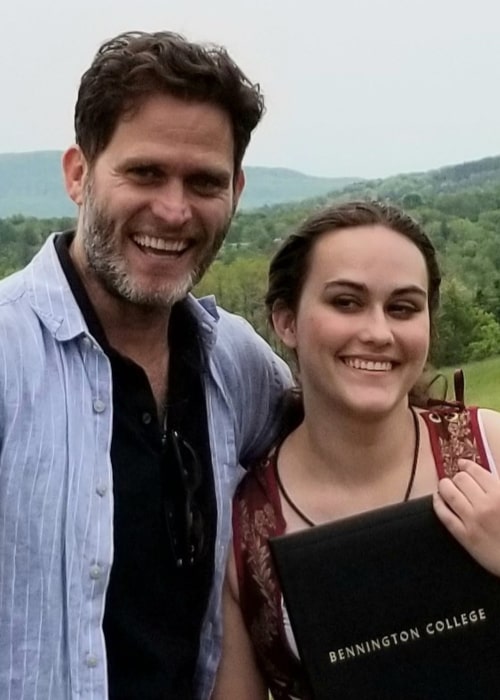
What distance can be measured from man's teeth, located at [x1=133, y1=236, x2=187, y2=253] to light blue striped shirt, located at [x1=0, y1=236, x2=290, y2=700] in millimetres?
146

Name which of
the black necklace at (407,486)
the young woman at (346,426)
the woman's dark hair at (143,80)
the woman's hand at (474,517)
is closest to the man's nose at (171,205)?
the woman's dark hair at (143,80)

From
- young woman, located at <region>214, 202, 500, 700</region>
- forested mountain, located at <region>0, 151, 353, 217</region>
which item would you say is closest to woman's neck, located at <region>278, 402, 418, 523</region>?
young woman, located at <region>214, 202, 500, 700</region>

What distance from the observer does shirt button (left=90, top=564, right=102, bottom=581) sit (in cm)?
150

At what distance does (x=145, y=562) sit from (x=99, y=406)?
0.86 ft

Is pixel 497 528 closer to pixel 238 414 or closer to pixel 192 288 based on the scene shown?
pixel 238 414

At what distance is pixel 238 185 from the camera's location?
1.83m

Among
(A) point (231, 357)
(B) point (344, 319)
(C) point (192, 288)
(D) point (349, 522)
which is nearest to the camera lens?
(D) point (349, 522)

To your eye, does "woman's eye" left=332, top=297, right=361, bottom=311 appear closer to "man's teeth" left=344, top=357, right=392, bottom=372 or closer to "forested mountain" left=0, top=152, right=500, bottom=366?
"man's teeth" left=344, top=357, right=392, bottom=372

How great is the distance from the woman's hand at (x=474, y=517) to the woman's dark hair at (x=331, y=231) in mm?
309

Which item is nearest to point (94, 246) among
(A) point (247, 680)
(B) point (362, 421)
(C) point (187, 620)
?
(B) point (362, 421)

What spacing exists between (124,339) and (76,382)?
183 millimetres

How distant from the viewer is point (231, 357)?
1874 millimetres

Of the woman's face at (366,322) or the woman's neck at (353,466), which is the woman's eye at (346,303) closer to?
the woman's face at (366,322)

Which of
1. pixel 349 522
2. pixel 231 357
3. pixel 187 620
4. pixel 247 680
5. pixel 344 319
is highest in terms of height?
pixel 344 319
